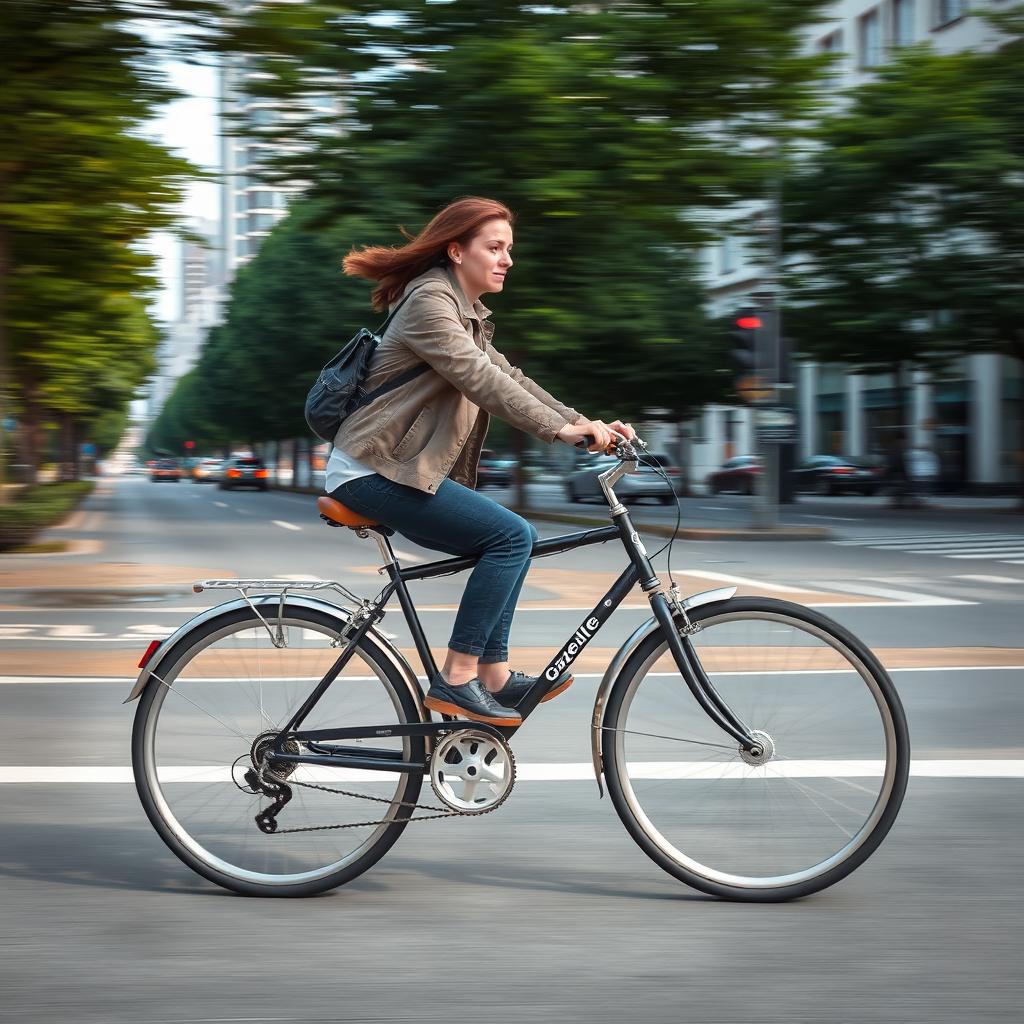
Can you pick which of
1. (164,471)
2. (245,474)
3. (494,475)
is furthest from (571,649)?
(164,471)

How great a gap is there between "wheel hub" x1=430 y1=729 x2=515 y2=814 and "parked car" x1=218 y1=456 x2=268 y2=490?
59.2 metres

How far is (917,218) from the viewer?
29828 mm

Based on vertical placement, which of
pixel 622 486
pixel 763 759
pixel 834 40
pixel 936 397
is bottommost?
pixel 763 759

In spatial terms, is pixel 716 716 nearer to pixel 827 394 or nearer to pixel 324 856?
pixel 324 856

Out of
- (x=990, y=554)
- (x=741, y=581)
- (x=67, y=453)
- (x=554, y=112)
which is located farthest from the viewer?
(x=67, y=453)

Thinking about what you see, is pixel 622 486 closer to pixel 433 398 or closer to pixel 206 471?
pixel 433 398

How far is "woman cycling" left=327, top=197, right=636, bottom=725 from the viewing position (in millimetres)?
3965

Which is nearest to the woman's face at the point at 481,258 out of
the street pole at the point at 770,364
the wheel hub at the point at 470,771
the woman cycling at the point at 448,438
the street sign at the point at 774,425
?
the woman cycling at the point at 448,438

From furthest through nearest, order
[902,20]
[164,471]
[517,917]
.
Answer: [164,471] → [902,20] → [517,917]

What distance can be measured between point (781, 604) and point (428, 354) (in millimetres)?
1106

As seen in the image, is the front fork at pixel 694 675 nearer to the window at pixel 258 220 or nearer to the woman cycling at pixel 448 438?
the woman cycling at pixel 448 438

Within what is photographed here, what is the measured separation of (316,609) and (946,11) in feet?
149

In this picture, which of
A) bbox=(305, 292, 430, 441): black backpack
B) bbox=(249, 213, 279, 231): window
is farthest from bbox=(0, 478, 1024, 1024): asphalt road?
bbox=(249, 213, 279, 231): window

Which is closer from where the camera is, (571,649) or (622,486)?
(571,649)
